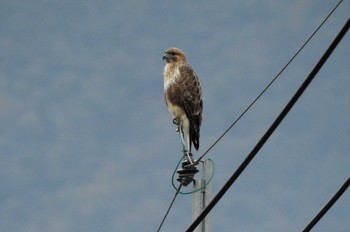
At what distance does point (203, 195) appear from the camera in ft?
19.7

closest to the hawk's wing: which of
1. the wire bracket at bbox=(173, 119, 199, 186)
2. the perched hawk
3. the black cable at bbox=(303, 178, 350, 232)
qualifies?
the perched hawk

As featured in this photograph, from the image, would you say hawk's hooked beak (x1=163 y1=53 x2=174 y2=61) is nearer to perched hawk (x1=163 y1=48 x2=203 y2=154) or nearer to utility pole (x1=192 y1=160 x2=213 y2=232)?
perched hawk (x1=163 y1=48 x2=203 y2=154)

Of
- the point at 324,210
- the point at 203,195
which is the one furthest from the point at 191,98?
the point at 324,210

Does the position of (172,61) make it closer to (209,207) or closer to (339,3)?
(339,3)

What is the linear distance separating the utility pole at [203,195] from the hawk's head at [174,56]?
4216 millimetres

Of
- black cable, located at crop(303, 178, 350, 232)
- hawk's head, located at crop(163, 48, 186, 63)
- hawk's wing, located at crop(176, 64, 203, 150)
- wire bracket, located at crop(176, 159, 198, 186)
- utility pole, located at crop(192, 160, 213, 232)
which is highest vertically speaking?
hawk's head, located at crop(163, 48, 186, 63)

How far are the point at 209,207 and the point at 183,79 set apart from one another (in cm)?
577

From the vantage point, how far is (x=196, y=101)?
31.7 feet

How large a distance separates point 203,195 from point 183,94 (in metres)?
3.79

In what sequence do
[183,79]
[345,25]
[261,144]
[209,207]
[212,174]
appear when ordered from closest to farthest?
[345,25] → [261,144] → [209,207] → [212,174] → [183,79]

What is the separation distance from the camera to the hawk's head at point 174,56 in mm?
10336

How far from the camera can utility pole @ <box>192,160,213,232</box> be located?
5836mm

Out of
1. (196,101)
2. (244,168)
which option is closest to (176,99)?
(196,101)

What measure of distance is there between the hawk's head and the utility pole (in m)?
4.22
